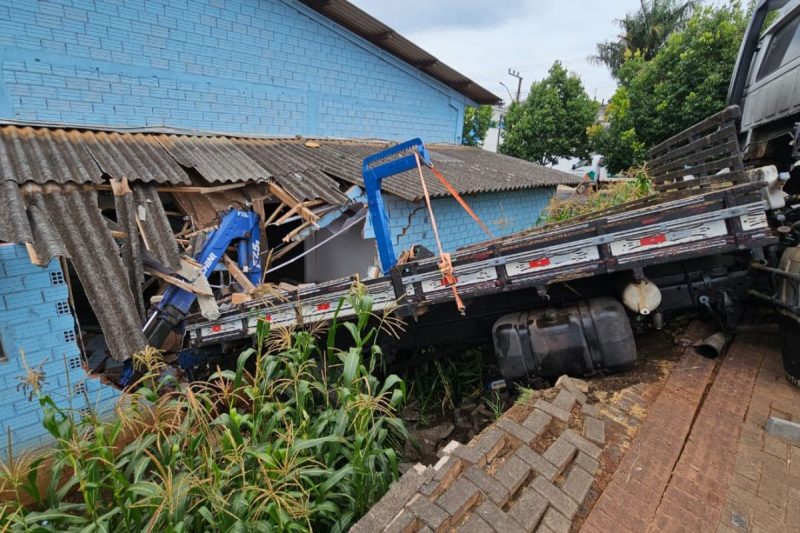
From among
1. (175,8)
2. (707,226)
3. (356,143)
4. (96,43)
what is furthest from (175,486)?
(356,143)

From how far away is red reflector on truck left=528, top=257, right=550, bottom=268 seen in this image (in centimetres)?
329

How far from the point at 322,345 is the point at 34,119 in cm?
497

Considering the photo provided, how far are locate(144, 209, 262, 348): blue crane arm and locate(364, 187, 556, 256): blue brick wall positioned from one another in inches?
72.4

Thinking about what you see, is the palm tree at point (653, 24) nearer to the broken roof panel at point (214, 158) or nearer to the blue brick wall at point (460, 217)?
the blue brick wall at point (460, 217)

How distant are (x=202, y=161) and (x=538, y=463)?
18.9ft

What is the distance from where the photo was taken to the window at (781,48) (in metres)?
4.51

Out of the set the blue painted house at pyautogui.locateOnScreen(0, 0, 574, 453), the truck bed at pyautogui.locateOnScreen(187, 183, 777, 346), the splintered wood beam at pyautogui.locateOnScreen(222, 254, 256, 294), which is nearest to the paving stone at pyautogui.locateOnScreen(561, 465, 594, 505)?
the truck bed at pyautogui.locateOnScreen(187, 183, 777, 346)

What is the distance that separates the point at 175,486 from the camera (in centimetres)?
201

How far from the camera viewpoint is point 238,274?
5.56m

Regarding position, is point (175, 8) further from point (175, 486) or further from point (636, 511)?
point (636, 511)

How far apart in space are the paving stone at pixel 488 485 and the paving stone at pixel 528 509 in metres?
0.07

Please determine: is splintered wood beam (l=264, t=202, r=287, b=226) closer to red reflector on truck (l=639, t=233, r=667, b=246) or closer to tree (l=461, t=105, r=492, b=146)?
red reflector on truck (l=639, t=233, r=667, b=246)

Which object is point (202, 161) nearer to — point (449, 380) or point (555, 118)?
point (449, 380)

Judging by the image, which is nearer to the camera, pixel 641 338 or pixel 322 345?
pixel 641 338
